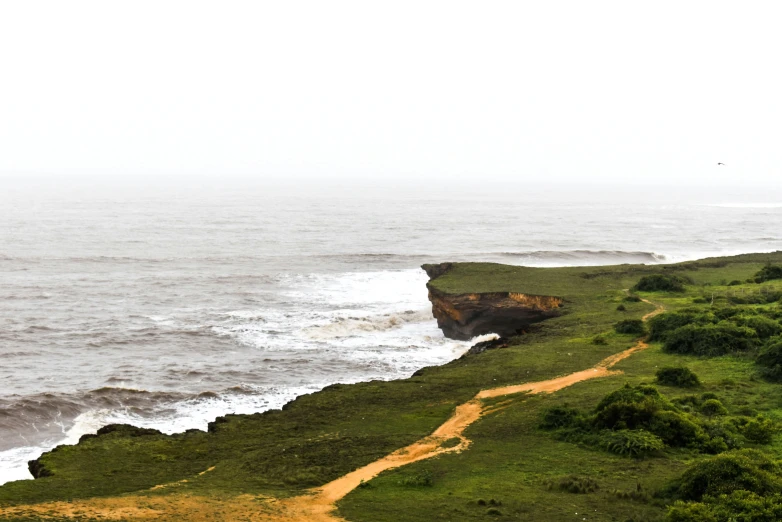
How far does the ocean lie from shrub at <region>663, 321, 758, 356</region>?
12.5m

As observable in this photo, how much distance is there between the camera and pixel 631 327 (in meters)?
37.5

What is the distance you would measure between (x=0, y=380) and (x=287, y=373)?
1315 cm

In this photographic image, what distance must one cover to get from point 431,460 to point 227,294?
134 ft

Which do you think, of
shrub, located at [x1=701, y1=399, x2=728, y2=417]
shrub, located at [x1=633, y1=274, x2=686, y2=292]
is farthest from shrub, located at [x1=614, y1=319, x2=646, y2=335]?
shrub, located at [x1=633, y1=274, x2=686, y2=292]

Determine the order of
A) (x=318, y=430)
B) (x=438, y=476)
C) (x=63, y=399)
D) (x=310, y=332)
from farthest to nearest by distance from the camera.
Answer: (x=310, y=332), (x=63, y=399), (x=318, y=430), (x=438, y=476)

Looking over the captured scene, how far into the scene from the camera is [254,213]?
13175 centimetres

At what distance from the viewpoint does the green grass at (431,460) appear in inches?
745

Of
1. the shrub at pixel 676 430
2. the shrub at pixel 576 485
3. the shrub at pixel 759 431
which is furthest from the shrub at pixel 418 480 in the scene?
the shrub at pixel 759 431

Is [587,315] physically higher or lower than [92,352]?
higher

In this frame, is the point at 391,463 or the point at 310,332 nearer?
the point at 391,463

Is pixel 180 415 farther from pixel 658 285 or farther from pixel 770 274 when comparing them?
pixel 770 274

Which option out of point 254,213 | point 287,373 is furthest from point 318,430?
point 254,213

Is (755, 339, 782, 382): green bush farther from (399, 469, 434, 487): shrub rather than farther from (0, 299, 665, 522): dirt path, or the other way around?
(399, 469, 434, 487): shrub

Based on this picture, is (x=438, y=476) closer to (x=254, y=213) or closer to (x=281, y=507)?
(x=281, y=507)
